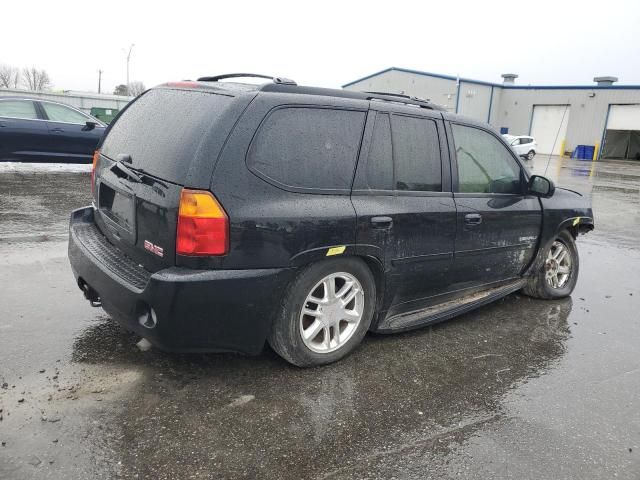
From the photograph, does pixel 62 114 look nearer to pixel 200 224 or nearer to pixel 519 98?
pixel 200 224

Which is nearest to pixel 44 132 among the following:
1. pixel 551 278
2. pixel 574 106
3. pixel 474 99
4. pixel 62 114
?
pixel 62 114

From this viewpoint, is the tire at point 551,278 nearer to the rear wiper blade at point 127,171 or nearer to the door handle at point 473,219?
the door handle at point 473,219

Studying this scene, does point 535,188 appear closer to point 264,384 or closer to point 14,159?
point 264,384

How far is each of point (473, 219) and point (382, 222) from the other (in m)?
0.97

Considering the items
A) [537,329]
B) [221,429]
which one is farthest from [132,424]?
[537,329]

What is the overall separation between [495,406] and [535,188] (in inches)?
86.8

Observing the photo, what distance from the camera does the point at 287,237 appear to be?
9.61 ft

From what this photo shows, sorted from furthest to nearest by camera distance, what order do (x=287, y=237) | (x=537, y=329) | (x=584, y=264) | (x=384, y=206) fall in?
1. (x=584, y=264)
2. (x=537, y=329)
3. (x=384, y=206)
4. (x=287, y=237)

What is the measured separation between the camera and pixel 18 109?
1032 centimetres

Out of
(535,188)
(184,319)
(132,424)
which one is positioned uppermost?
(535,188)

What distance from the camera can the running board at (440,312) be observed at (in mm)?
3680

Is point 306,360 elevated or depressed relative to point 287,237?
depressed

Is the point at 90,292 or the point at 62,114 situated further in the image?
the point at 62,114

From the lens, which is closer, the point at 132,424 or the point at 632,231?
the point at 132,424
